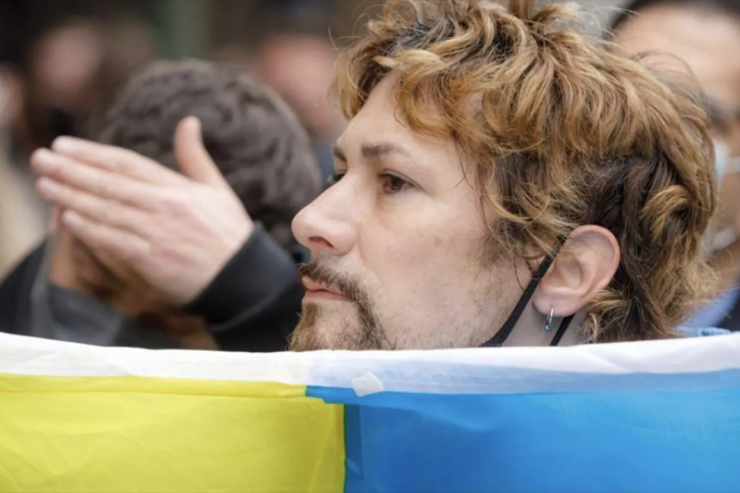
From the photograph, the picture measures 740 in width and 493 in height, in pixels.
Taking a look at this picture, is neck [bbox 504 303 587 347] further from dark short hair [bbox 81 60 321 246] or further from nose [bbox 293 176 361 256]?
dark short hair [bbox 81 60 321 246]

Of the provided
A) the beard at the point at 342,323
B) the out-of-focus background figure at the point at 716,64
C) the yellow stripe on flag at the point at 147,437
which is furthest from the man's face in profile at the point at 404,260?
the out-of-focus background figure at the point at 716,64

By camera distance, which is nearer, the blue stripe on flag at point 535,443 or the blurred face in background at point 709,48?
the blue stripe on flag at point 535,443

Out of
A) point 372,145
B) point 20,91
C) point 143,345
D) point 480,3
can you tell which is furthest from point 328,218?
point 20,91

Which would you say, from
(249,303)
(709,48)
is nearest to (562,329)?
(249,303)

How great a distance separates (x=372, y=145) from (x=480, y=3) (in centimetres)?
38

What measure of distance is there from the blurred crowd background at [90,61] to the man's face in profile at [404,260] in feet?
2.88

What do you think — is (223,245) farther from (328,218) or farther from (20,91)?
(20,91)

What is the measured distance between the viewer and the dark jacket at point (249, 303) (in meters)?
2.21

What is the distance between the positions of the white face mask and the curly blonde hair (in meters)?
0.50

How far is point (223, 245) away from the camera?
2.22m

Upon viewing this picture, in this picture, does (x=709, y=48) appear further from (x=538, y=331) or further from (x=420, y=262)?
(x=420, y=262)

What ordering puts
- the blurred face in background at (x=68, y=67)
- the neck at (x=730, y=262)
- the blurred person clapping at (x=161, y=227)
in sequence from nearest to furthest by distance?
the blurred person clapping at (x=161, y=227), the neck at (x=730, y=262), the blurred face in background at (x=68, y=67)

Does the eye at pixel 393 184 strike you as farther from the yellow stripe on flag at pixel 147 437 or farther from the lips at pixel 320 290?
the yellow stripe on flag at pixel 147 437

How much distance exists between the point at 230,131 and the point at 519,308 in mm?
944
